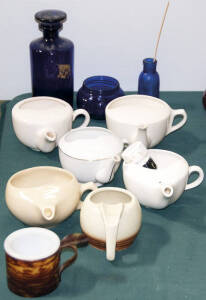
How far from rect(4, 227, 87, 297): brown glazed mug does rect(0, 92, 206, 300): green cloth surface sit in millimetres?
24

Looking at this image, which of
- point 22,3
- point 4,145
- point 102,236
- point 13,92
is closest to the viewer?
point 102,236

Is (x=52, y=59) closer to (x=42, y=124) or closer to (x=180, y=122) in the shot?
(x=42, y=124)

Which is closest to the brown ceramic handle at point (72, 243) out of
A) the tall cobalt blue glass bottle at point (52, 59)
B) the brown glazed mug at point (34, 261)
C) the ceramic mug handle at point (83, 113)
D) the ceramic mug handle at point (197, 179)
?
the brown glazed mug at point (34, 261)

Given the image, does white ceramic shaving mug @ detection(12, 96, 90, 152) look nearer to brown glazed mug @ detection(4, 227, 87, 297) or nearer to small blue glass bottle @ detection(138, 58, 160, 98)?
small blue glass bottle @ detection(138, 58, 160, 98)

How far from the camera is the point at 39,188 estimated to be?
1.22 meters

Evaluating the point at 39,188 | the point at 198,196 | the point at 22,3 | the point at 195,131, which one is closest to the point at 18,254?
the point at 39,188

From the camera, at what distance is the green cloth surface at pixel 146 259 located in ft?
3.68

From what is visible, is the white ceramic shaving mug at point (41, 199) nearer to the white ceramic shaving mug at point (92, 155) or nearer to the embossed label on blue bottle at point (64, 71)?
the white ceramic shaving mug at point (92, 155)

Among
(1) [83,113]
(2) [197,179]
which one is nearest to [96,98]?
(1) [83,113]

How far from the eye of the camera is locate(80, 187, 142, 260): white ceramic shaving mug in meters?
1.17

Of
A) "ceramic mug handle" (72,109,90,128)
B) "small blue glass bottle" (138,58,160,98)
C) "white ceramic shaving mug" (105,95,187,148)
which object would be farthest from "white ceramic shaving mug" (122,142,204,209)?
"small blue glass bottle" (138,58,160,98)

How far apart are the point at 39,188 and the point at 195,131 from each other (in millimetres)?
582

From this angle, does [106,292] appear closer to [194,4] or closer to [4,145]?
[4,145]

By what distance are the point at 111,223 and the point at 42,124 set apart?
0.40 metres
